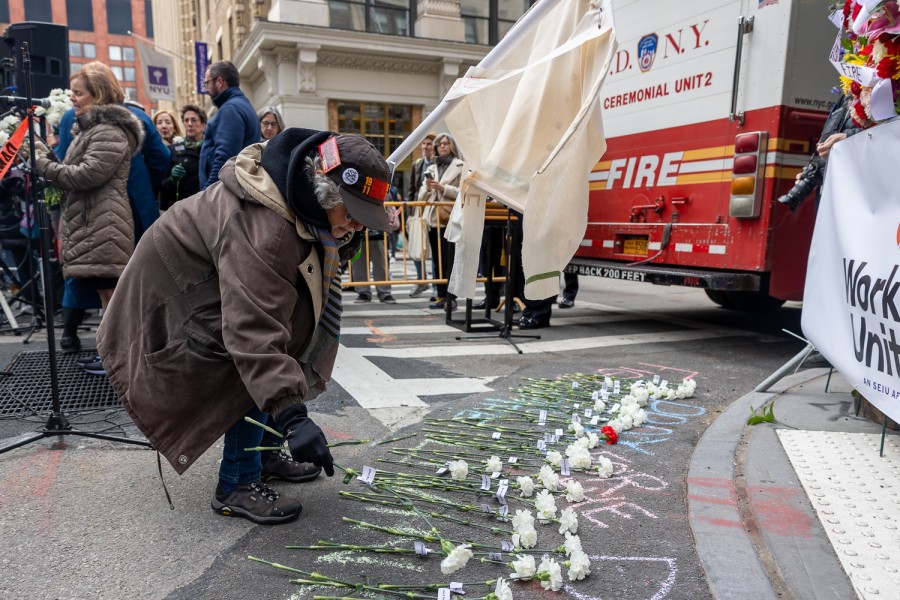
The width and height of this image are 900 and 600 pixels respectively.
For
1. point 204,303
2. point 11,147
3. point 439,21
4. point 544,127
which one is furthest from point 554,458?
point 439,21

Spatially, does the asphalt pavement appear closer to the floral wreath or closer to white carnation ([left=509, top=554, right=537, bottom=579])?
white carnation ([left=509, top=554, right=537, bottom=579])

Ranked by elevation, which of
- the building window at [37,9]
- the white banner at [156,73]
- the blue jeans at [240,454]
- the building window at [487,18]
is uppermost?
the building window at [37,9]

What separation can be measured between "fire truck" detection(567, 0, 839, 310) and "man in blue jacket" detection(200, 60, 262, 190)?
3797mm

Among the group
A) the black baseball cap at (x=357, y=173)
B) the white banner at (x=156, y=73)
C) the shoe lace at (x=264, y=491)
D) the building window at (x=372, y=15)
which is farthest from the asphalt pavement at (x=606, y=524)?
the building window at (x=372, y=15)

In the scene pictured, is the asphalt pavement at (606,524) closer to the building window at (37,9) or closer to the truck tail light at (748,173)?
the truck tail light at (748,173)

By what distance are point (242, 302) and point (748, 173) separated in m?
4.75

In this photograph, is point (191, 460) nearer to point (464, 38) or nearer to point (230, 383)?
point (230, 383)

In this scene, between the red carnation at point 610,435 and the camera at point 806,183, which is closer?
the red carnation at point 610,435

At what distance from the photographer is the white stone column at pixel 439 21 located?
20.3 meters

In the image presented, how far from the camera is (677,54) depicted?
636 cm

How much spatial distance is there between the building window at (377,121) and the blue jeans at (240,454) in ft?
58.8

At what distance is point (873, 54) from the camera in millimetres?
2914

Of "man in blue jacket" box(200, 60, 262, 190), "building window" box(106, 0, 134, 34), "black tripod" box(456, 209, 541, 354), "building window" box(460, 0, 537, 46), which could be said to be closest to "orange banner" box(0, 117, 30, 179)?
"man in blue jacket" box(200, 60, 262, 190)

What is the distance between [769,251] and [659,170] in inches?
58.6
